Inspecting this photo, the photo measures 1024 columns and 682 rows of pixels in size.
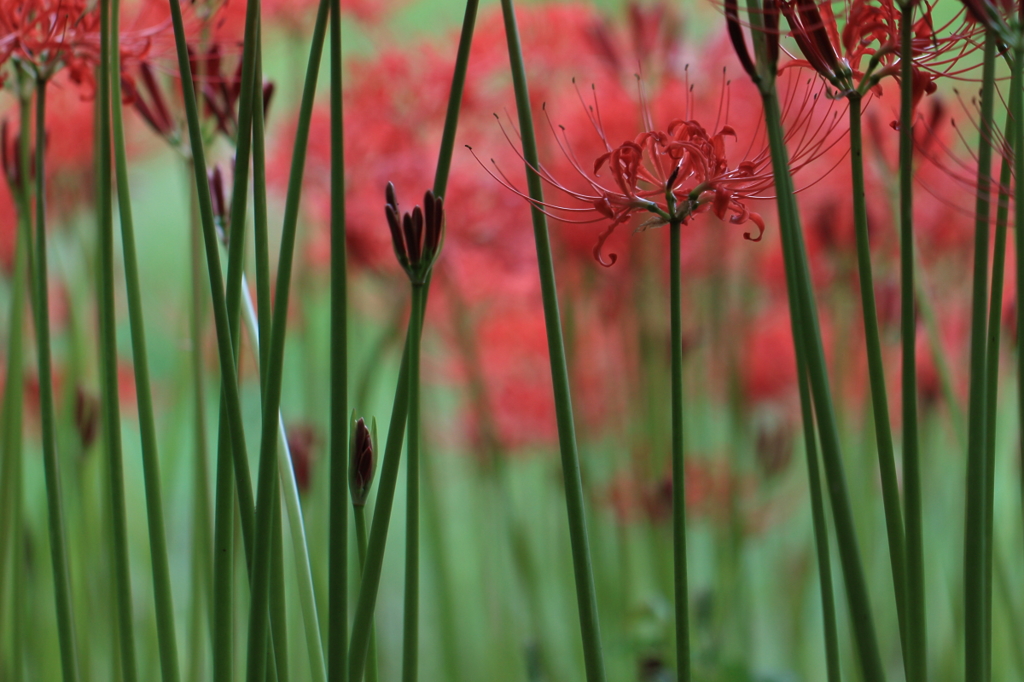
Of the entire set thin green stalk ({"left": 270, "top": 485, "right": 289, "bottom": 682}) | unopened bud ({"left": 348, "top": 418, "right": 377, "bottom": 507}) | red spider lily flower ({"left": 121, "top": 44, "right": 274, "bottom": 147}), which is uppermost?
red spider lily flower ({"left": 121, "top": 44, "right": 274, "bottom": 147})

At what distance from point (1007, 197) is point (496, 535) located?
0.71 m

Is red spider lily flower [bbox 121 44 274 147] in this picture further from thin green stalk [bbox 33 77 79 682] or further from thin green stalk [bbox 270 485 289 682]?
thin green stalk [bbox 270 485 289 682]

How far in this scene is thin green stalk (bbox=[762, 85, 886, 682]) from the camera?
0.79 ft

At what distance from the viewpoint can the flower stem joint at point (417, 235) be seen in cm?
28

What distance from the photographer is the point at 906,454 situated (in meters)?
0.26

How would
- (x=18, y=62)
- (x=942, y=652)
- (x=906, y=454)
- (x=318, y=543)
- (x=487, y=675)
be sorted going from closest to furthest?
(x=906, y=454)
(x=18, y=62)
(x=318, y=543)
(x=942, y=652)
(x=487, y=675)

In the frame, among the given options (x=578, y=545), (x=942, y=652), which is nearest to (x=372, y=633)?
(x=578, y=545)

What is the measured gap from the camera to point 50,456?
366 mm

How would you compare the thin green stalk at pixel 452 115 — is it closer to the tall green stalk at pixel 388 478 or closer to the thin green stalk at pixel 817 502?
the tall green stalk at pixel 388 478

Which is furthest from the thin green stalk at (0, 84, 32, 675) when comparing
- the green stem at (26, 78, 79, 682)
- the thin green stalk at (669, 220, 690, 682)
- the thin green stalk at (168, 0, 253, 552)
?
the thin green stalk at (669, 220, 690, 682)

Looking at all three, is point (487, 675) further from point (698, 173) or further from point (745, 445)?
point (698, 173)

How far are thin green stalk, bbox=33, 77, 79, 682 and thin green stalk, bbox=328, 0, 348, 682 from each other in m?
0.15

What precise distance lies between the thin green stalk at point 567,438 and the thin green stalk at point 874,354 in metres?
0.10

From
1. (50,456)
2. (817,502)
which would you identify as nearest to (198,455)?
(50,456)
